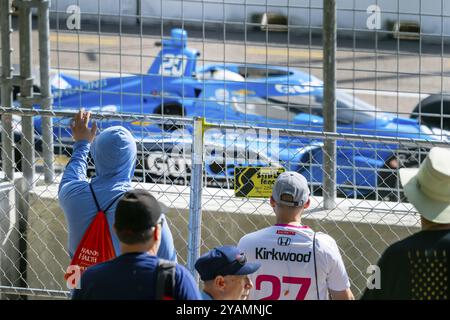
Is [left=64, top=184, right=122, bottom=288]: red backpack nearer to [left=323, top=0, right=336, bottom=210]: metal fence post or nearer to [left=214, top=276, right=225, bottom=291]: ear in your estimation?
[left=214, top=276, right=225, bottom=291]: ear

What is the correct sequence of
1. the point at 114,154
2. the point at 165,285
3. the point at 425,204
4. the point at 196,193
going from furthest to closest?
the point at 196,193, the point at 114,154, the point at 425,204, the point at 165,285

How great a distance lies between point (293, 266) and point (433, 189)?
3.21 ft

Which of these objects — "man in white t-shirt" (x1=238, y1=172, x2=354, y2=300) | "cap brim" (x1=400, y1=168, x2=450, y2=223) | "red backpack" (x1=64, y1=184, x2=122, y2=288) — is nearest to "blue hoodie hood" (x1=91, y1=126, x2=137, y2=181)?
"red backpack" (x1=64, y1=184, x2=122, y2=288)

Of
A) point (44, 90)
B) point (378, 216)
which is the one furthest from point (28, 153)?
point (378, 216)

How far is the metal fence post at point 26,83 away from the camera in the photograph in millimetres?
7082

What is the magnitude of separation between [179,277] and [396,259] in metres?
0.89

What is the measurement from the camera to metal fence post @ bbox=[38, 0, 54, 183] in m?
7.16

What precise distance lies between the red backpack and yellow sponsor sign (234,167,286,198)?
97 cm

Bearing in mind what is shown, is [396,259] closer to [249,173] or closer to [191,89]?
[249,173]

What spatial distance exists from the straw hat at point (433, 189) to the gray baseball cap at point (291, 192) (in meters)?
0.81

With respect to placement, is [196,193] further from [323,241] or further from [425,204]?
[425,204]

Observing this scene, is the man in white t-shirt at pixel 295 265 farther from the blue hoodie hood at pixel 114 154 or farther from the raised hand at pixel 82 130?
the raised hand at pixel 82 130

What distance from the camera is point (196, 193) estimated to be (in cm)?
583

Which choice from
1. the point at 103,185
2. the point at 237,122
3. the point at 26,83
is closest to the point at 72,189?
the point at 103,185
